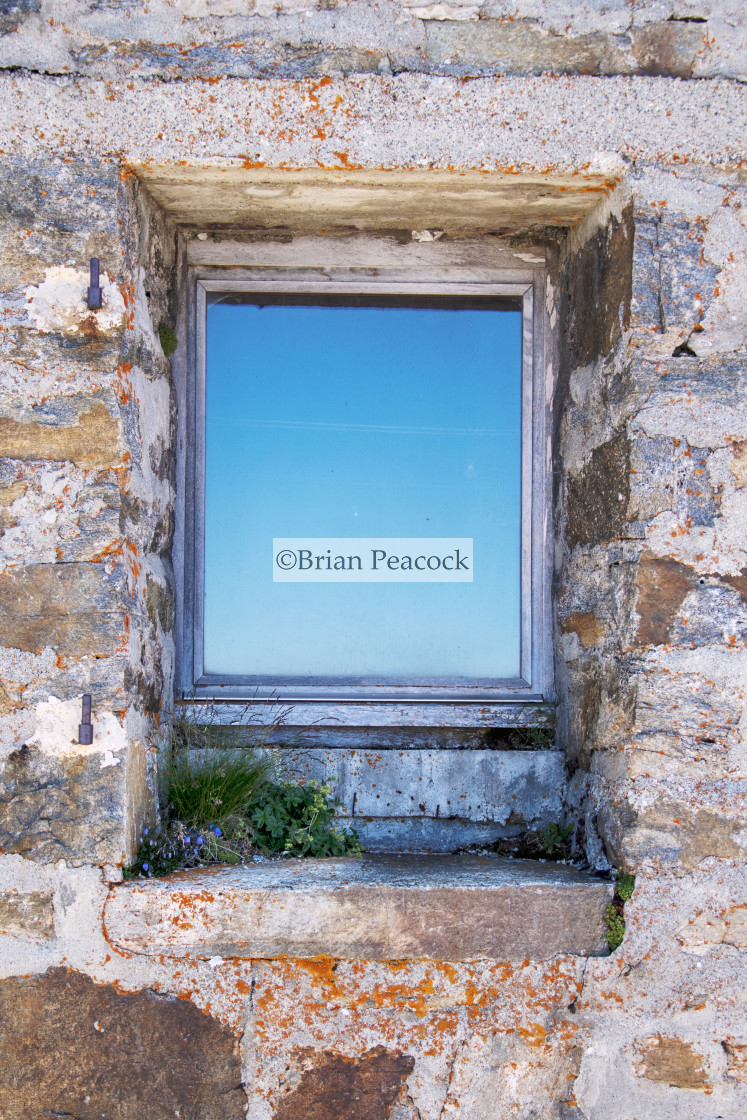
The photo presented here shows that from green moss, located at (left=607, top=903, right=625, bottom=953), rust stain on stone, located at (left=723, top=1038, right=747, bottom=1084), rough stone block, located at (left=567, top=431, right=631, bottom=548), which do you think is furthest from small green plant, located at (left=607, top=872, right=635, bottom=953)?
rough stone block, located at (left=567, top=431, right=631, bottom=548)

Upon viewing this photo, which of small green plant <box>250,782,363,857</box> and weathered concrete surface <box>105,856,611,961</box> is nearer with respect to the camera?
weathered concrete surface <box>105,856,611,961</box>

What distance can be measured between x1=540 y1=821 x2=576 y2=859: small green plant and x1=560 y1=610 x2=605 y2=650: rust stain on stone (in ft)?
1.88

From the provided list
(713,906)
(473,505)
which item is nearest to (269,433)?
(473,505)

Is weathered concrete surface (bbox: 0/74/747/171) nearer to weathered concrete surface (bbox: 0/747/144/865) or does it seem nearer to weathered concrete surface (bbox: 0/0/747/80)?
weathered concrete surface (bbox: 0/0/747/80)

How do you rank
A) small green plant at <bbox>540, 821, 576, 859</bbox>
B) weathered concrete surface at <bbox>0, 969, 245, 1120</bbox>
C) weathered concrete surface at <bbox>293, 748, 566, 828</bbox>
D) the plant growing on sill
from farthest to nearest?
weathered concrete surface at <bbox>293, 748, 566, 828</bbox> → small green plant at <bbox>540, 821, 576, 859</bbox> → the plant growing on sill → weathered concrete surface at <bbox>0, 969, 245, 1120</bbox>

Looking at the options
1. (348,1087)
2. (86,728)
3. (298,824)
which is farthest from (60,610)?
(348,1087)

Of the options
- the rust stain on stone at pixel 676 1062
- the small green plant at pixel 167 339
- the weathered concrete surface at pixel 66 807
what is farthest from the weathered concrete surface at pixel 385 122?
the rust stain on stone at pixel 676 1062

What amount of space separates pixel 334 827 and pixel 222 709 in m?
0.52

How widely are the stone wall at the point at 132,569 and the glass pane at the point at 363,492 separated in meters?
0.54

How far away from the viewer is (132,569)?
210cm

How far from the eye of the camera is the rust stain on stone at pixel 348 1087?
195 centimetres

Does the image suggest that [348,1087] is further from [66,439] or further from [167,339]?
[167,339]

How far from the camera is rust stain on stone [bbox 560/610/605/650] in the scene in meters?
2.22

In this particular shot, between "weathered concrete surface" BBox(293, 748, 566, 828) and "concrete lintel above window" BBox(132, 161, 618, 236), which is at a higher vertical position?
"concrete lintel above window" BBox(132, 161, 618, 236)
